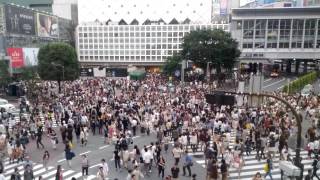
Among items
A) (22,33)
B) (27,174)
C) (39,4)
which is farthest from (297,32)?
(39,4)

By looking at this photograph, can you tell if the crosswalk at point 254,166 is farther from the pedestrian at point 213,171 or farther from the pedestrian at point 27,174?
the pedestrian at point 27,174

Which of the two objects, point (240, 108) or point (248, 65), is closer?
point (240, 108)

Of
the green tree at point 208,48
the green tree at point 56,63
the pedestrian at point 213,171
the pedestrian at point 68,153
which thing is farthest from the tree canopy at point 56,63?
the pedestrian at point 213,171

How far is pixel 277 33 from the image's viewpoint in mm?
65750

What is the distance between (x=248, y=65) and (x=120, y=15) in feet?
119

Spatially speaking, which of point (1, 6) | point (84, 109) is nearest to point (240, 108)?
point (84, 109)

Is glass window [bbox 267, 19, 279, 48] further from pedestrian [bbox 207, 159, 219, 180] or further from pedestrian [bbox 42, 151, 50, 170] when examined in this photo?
pedestrian [bbox 42, 151, 50, 170]

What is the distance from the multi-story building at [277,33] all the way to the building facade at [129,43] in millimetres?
6241

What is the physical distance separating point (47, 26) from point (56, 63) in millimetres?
23940

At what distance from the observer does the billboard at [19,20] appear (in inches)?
2053

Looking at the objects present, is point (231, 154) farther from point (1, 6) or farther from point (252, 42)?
point (252, 42)

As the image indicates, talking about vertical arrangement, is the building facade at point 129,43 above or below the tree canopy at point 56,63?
above

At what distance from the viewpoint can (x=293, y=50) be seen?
214 ft

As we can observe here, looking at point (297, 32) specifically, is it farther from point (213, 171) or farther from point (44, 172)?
point (44, 172)
